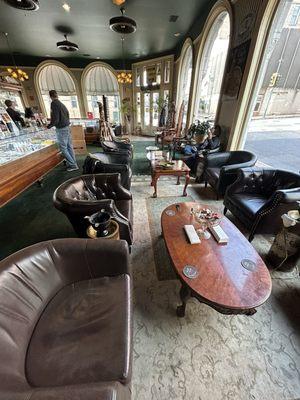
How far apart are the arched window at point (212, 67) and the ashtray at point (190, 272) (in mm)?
4107

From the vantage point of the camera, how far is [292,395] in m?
1.06

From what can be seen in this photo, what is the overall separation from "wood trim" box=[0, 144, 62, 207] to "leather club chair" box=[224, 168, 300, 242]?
119 inches

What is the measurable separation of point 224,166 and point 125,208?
1766 mm

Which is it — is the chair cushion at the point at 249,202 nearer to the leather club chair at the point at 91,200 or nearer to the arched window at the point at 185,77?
the leather club chair at the point at 91,200

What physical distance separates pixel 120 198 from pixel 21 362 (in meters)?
1.62

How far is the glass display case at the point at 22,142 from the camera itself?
2.92 m

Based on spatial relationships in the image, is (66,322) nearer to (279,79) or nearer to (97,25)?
(279,79)

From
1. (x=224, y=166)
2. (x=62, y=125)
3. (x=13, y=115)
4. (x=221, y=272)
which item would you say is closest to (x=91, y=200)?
(x=221, y=272)

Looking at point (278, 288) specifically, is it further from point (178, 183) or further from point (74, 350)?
point (178, 183)

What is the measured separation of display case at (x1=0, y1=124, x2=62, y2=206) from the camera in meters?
2.47

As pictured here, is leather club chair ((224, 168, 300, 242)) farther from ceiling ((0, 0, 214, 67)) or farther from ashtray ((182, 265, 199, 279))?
ceiling ((0, 0, 214, 67))

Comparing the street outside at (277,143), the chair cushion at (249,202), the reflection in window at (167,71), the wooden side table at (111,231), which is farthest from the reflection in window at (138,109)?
the wooden side table at (111,231)

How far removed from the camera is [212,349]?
1256 millimetres

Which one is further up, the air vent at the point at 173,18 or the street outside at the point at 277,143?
the air vent at the point at 173,18
